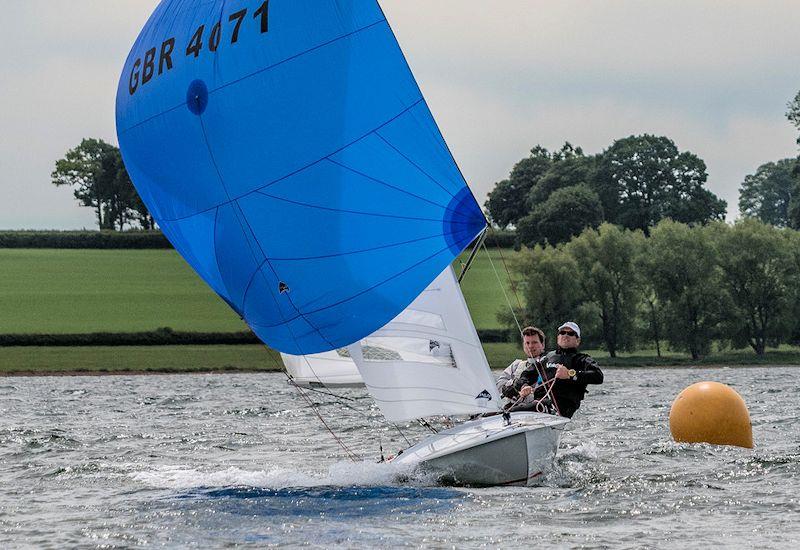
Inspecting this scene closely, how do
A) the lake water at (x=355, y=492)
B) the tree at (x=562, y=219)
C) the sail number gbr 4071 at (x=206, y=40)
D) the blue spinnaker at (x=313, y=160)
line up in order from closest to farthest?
the lake water at (x=355, y=492) → the blue spinnaker at (x=313, y=160) → the sail number gbr 4071 at (x=206, y=40) → the tree at (x=562, y=219)

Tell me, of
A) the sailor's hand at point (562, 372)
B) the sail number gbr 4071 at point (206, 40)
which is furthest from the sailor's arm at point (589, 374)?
the sail number gbr 4071 at point (206, 40)

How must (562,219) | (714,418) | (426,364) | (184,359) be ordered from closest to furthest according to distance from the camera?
(426,364) < (714,418) < (184,359) < (562,219)

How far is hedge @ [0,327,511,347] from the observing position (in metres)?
70.5

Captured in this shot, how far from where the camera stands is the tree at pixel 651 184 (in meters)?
111

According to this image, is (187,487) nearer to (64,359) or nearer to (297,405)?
(297,405)

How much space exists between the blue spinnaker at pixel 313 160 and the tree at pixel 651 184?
315 feet

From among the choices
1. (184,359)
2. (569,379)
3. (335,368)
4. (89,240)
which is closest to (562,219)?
(89,240)

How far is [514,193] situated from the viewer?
130 m

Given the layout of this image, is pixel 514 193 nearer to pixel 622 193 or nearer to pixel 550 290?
pixel 622 193

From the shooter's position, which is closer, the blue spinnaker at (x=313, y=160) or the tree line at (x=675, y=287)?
the blue spinnaker at (x=313, y=160)

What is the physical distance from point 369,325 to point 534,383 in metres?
2.55

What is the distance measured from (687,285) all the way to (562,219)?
28.6 meters

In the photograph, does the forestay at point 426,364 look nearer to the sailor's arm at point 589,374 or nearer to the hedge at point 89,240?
the sailor's arm at point 589,374

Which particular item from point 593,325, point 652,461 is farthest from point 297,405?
point 593,325
